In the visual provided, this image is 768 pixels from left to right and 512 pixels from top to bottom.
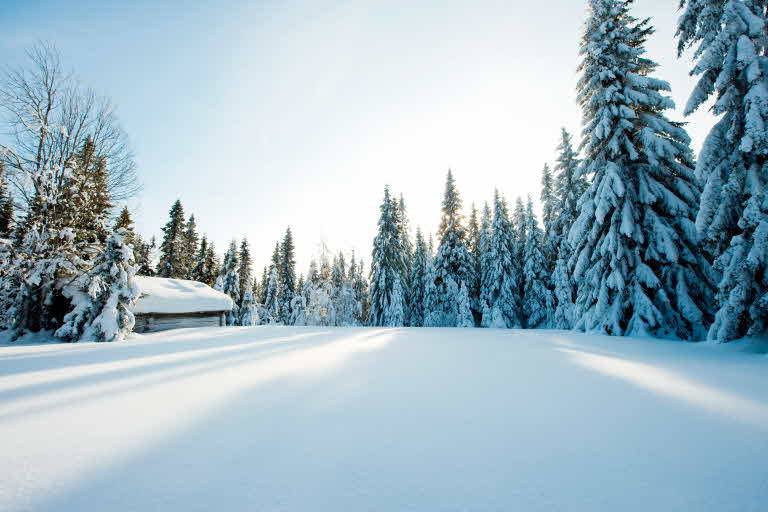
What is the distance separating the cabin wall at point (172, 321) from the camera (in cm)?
1766

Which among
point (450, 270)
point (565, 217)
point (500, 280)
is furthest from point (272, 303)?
point (565, 217)

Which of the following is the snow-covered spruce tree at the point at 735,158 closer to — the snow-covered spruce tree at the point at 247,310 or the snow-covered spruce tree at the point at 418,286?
the snow-covered spruce tree at the point at 418,286

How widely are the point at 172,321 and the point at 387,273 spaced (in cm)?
1670

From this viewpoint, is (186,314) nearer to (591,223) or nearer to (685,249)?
(591,223)

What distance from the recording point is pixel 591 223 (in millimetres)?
12383

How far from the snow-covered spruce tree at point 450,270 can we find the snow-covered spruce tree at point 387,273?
10.6ft

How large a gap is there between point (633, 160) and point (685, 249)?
12.2 feet

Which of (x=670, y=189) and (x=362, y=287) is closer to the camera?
(x=670, y=189)

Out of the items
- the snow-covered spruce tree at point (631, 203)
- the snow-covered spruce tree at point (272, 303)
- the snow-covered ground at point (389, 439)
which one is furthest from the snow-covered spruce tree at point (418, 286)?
the snow-covered ground at point (389, 439)

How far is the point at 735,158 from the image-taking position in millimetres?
7652

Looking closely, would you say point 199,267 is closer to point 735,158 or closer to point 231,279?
point 231,279

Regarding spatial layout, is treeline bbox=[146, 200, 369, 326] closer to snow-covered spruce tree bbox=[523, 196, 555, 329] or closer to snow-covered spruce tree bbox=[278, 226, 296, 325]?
snow-covered spruce tree bbox=[278, 226, 296, 325]

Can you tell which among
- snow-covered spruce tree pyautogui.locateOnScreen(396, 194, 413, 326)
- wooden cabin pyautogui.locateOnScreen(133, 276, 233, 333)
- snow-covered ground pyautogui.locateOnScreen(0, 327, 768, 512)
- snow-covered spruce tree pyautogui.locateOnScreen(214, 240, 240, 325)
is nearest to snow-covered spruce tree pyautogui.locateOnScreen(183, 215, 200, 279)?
snow-covered spruce tree pyautogui.locateOnScreen(214, 240, 240, 325)

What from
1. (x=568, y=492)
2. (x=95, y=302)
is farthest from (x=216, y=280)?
(x=568, y=492)
